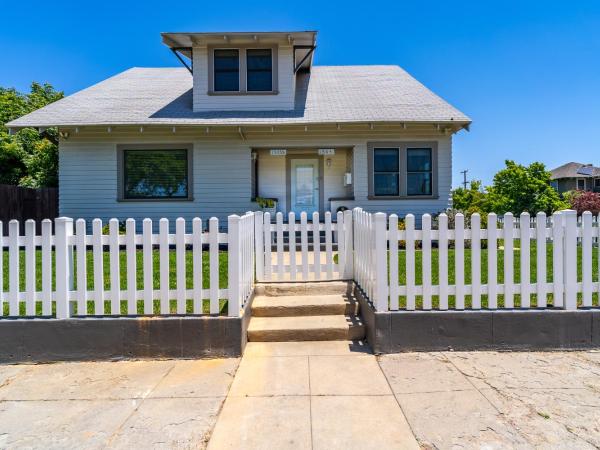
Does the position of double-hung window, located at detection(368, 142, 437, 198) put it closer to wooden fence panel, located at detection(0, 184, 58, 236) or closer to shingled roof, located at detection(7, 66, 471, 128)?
shingled roof, located at detection(7, 66, 471, 128)

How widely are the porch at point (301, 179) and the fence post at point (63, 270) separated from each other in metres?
8.41

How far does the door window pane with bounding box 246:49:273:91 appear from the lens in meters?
11.4

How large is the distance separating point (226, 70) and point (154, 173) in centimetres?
388

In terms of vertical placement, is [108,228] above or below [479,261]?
above

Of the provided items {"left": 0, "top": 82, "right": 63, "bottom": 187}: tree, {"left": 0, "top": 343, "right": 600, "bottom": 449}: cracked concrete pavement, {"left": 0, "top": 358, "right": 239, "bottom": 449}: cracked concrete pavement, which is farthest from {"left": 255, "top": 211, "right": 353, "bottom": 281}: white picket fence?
{"left": 0, "top": 82, "right": 63, "bottom": 187}: tree

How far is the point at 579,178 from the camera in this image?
133 ft

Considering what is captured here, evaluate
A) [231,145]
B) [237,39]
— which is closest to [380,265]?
[231,145]

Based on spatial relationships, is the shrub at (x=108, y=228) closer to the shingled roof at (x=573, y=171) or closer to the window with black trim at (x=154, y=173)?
the window with black trim at (x=154, y=173)

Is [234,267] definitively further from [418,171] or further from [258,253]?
[418,171]

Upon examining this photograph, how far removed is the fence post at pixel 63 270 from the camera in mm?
3619

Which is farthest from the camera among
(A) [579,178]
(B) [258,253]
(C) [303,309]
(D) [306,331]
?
(A) [579,178]

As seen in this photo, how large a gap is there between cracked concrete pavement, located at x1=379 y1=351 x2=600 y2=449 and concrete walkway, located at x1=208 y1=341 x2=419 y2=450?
0.18 metres

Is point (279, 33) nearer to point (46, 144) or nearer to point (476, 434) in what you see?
point (476, 434)

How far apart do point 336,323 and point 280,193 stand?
27.3ft
